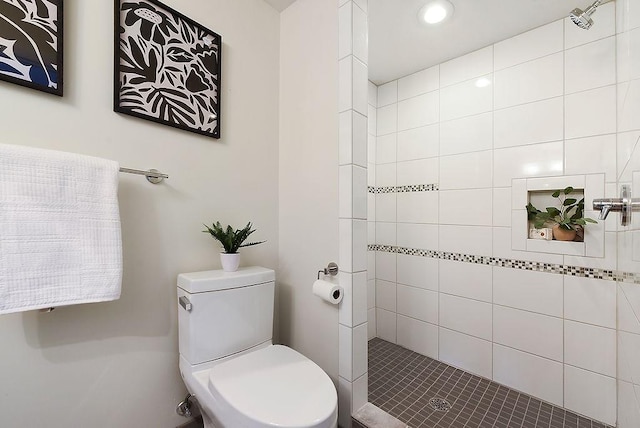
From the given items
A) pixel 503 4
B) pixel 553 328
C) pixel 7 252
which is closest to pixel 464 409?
pixel 553 328

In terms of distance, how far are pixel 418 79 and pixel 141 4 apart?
1.87 m

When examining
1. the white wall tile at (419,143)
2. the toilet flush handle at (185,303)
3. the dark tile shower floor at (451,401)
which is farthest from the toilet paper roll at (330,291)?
the white wall tile at (419,143)

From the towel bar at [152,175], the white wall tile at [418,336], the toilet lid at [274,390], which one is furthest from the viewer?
the white wall tile at [418,336]

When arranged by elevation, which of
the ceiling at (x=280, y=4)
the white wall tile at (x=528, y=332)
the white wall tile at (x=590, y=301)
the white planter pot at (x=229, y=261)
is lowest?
the white wall tile at (x=528, y=332)

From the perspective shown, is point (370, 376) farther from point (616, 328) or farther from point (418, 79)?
point (418, 79)

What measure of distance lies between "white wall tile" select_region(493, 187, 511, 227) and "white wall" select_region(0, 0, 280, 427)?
1.21 meters

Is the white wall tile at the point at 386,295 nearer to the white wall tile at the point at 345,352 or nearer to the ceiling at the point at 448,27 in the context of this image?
the white wall tile at the point at 345,352

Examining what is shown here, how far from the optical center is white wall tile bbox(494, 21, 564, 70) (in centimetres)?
153

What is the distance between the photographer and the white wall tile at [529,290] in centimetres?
150

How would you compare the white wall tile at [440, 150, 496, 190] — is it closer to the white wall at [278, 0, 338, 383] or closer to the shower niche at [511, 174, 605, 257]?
the shower niche at [511, 174, 605, 257]

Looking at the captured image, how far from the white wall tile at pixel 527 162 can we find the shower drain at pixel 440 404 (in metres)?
1.36

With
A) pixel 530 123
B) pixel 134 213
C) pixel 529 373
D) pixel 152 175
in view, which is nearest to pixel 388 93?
pixel 530 123

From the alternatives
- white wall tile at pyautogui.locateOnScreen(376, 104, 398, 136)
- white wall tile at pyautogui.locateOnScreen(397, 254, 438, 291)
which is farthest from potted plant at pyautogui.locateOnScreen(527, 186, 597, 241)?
white wall tile at pyautogui.locateOnScreen(376, 104, 398, 136)

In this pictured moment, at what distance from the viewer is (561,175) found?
59.2 inches
